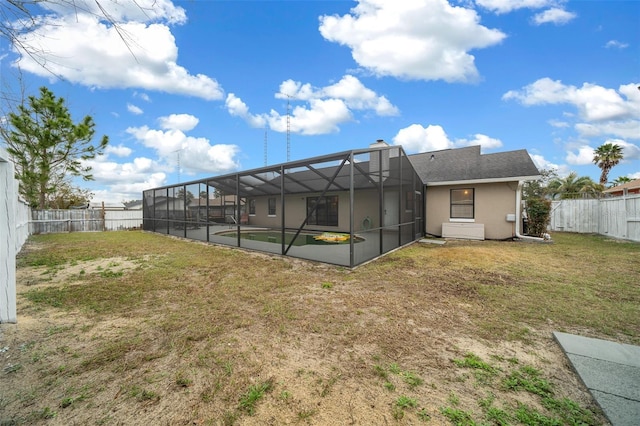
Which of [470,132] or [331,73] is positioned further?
[470,132]

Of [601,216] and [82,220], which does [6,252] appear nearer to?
[82,220]

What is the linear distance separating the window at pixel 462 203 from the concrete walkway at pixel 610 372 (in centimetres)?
858

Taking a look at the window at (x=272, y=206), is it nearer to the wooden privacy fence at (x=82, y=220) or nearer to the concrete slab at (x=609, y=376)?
the wooden privacy fence at (x=82, y=220)

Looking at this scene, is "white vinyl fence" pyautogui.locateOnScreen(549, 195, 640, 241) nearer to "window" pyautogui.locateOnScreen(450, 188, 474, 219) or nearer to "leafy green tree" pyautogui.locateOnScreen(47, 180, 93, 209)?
"window" pyautogui.locateOnScreen(450, 188, 474, 219)

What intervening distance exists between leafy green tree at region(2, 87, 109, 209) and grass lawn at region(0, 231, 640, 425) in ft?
36.1

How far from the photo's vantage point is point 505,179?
9.21m

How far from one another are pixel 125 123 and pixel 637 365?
51.9 feet

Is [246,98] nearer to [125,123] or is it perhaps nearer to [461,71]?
[125,123]

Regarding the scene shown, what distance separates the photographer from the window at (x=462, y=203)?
10344mm

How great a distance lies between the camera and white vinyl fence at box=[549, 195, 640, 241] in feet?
29.5

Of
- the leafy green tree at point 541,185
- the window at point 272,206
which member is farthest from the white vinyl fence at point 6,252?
the leafy green tree at point 541,185

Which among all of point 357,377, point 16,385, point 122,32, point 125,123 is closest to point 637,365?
point 357,377

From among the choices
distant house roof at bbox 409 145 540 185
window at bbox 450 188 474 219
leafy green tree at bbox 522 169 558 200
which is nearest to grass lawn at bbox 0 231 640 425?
distant house roof at bbox 409 145 540 185

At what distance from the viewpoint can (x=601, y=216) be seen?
11211 mm
